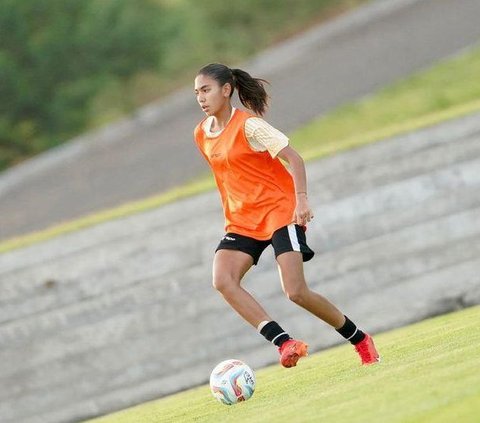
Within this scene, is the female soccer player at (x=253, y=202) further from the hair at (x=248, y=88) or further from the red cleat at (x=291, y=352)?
the red cleat at (x=291, y=352)

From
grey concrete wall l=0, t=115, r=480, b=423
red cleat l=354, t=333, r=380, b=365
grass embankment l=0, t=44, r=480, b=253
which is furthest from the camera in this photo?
grass embankment l=0, t=44, r=480, b=253

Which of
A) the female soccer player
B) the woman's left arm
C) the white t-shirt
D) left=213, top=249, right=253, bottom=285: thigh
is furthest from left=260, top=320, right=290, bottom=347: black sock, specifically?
the white t-shirt

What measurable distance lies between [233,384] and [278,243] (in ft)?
3.02

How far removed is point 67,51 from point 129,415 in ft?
48.4

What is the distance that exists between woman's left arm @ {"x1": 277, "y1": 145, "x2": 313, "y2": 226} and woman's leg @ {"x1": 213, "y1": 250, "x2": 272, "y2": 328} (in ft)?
1.52

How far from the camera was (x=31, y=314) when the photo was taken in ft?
45.7

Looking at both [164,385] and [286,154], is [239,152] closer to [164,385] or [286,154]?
[286,154]

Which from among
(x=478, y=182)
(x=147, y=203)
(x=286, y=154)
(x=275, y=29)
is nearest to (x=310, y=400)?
(x=286, y=154)

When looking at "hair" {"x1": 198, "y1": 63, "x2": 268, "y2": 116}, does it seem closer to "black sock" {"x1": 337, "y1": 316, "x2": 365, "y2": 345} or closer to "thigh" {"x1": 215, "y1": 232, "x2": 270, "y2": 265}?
"thigh" {"x1": 215, "y1": 232, "x2": 270, "y2": 265}

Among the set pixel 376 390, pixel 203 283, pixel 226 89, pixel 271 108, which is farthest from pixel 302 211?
pixel 271 108

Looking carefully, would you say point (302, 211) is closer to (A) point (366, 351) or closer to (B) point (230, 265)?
(B) point (230, 265)

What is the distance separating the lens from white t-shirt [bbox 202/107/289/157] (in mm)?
8961

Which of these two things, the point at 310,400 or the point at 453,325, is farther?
the point at 453,325

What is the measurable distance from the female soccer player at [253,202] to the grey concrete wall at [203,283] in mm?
4432
